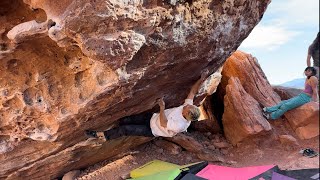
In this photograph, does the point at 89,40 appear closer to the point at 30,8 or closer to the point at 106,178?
the point at 30,8

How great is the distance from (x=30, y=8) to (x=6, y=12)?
0.36 m

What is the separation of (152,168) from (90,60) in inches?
122

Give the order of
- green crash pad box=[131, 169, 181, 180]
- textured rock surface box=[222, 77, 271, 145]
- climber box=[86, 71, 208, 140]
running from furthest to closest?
textured rock surface box=[222, 77, 271, 145] → green crash pad box=[131, 169, 181, 180] → climber box=[86, 71, 208, 140]

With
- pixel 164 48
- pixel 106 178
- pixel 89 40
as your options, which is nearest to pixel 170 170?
pixel 106 178

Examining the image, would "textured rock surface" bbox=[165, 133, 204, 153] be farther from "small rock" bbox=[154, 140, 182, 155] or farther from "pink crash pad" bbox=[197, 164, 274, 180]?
"pink crash pad" bbox=[197, 164, 274, 180]

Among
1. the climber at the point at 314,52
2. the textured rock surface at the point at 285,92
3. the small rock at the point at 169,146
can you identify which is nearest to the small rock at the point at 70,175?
the small rock at the point at 169,146

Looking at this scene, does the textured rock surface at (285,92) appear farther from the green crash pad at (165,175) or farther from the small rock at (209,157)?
the green crash pad at (165,175)

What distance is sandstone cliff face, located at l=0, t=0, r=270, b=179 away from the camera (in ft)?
11.6

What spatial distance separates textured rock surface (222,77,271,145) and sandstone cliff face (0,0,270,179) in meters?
2.17

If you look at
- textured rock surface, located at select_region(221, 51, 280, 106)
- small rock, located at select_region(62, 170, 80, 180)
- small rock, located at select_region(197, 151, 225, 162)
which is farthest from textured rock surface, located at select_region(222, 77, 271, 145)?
small rock, located at select_region(62, 170, 80, 180)

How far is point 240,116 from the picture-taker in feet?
24.1

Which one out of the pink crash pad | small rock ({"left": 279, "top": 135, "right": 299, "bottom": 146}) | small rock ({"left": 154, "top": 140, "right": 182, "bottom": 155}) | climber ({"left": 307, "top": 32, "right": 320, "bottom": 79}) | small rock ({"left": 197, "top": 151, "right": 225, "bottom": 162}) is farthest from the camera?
small rock ({"left": 154, "top": 140, "right": 182, "bottom": 155})

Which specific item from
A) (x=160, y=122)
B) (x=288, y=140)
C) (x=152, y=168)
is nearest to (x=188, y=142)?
(x=152, y=168)

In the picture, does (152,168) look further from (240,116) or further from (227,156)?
(240,116)
